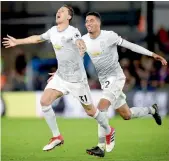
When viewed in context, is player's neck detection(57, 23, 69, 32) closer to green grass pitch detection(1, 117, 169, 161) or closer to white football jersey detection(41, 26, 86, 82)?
white football jersey detection(41, 26, 86, 82)

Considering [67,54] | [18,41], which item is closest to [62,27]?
[67,54]

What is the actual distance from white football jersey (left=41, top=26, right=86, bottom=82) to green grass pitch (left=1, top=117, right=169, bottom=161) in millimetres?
1268

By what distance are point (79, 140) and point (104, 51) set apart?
3.05 meters

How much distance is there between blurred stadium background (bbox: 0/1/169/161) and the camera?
777 inches

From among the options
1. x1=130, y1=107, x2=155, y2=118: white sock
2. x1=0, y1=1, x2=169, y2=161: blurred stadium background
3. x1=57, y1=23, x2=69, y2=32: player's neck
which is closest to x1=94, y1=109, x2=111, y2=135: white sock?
x1=130, y1=107, x2=155, y2=118: white sock

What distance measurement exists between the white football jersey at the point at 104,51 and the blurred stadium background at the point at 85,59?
5936 millimetres

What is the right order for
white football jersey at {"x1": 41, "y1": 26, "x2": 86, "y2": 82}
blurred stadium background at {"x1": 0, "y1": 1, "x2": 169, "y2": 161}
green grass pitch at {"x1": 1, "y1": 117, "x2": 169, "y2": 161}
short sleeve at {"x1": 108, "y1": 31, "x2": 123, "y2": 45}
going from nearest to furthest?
white football jersey at {"x1": 41, "y1": 26, "x2": 86, "y2": 82} < short sleeve at {"x1": 108, "y1": 31, "x2": 123, "y2": 45} < green grass pitch at {"x1": 1, "y1": 117, "x2": 169, "y2": 161} < blurred stadium background at {"x1": 0, "y1": 1, "x2": 169, "y2": 161}

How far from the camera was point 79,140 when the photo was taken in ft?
48.6

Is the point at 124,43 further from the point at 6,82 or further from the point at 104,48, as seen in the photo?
the point at 6,82

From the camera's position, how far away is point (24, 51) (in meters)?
22.4

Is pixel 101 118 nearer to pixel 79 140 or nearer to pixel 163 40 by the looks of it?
pixel 79 140

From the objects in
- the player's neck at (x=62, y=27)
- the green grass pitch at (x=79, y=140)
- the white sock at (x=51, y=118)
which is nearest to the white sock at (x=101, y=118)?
the green grass pitch at (x=79, y=140)

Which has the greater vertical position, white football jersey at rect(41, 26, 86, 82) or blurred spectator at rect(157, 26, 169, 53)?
white football jersey at rect(41, 26, 86, 82)

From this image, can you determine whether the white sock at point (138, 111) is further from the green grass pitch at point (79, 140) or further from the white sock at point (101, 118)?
the white sock at point (101, 118)
